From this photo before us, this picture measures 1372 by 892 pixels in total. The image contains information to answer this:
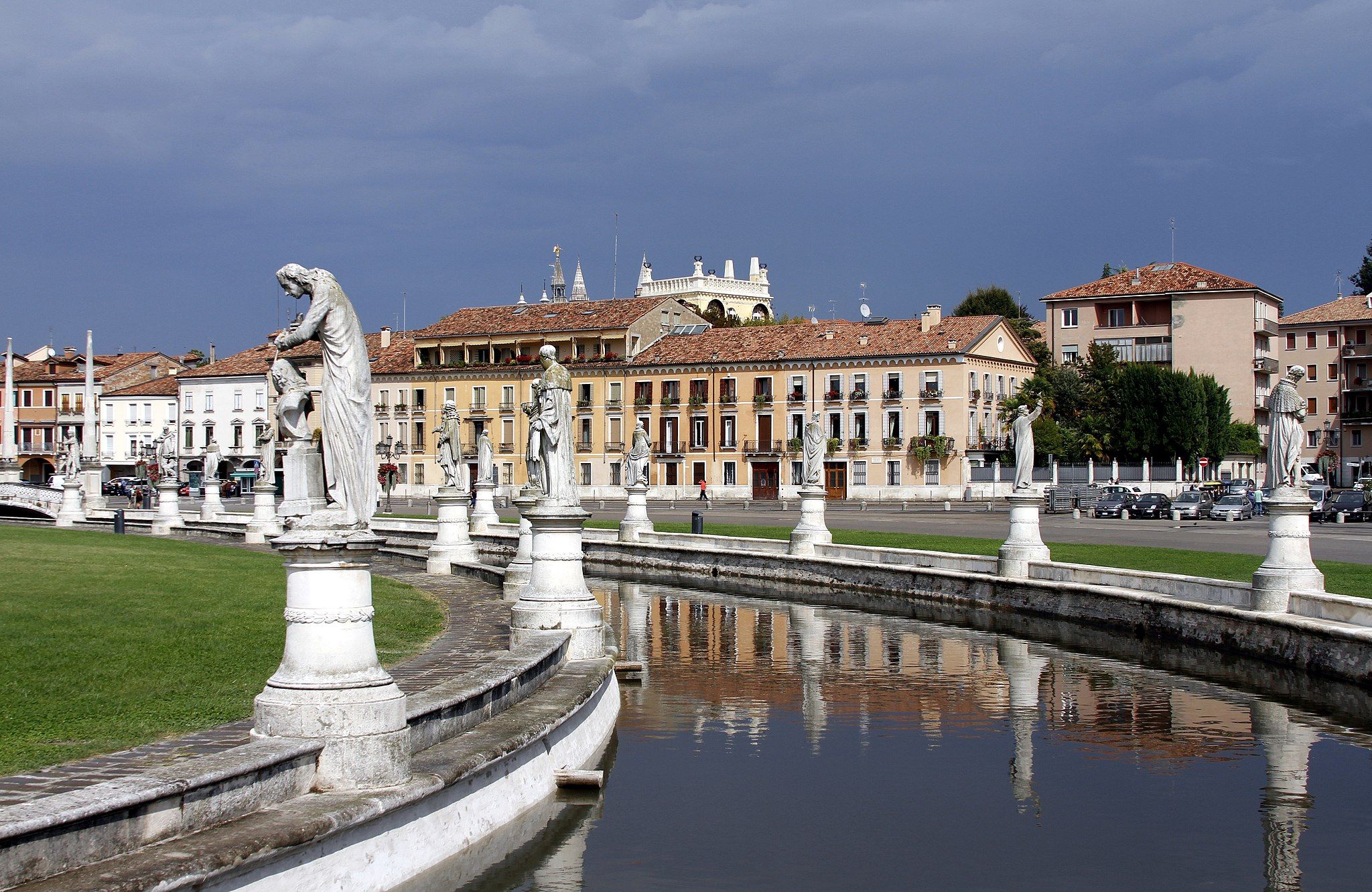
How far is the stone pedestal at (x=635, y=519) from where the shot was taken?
37594 mm

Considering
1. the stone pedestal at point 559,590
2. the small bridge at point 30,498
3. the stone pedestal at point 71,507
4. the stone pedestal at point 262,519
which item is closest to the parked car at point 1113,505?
the stone pedestal at point 262,519

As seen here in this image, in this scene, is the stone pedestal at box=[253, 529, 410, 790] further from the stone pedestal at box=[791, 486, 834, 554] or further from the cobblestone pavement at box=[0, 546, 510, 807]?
the stone pedestal at box=[791, 486, 834, 554]

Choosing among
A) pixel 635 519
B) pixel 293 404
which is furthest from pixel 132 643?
pixel 635 519

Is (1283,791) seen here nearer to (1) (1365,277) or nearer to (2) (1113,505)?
(2) (1113,505)

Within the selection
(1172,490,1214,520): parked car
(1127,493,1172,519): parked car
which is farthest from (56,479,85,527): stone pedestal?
(1172,490,1214,520): parked car

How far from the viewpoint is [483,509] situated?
38875 mm

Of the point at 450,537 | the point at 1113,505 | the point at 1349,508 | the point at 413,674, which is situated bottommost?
the point at 413,674

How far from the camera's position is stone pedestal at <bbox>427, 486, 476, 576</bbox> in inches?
1078

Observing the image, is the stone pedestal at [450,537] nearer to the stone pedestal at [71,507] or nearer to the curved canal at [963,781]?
the curved canal at [963,781]

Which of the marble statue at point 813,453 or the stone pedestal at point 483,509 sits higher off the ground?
the marble statue at point 813,453

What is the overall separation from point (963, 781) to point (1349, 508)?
155ft

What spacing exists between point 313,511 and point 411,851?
7.26 feet

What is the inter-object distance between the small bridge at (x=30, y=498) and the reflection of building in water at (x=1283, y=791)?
4641 cm

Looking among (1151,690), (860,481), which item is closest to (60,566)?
(1151,690)
